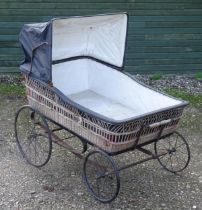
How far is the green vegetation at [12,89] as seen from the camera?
302 inches

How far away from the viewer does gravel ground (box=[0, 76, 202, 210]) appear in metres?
4.81

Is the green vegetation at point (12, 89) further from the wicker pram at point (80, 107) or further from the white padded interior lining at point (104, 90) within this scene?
the wicker pram at point (80, 107)

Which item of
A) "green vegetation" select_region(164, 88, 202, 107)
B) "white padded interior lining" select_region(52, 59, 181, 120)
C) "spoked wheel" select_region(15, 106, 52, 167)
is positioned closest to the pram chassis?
"spoked wheel" select_region(15, 106, 52, 167)

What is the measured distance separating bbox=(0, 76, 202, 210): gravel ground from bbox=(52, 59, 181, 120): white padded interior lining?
1.97ft

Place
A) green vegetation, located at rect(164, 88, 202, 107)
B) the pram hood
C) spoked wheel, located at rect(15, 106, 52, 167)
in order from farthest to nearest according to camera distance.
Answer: green vegetation, located at rect(164, 88, 202, 107), spoked wheel, located at rect(15, 106, 52, 167), the pram hood

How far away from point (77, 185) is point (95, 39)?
5.54ft

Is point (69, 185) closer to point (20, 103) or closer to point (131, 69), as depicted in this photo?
point (20, 103)

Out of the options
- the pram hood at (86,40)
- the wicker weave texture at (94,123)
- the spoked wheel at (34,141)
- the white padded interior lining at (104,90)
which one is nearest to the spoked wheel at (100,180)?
the wicker weave texture at (94,123)

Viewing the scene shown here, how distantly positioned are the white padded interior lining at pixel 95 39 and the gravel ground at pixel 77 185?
3.73 feet

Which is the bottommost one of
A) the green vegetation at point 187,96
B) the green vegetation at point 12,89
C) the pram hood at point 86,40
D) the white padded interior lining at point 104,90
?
the green vegetation at point 12,89

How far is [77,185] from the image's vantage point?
5.08 metres

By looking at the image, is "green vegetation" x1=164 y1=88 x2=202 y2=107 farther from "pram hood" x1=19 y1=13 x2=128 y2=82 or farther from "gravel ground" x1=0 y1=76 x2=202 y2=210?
"pram hood" x1=19 y1=13 x2=128 y2=82

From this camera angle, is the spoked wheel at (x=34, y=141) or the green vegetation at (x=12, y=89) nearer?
the spoked wheel at (x=34, y=141)

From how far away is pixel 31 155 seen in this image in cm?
567
